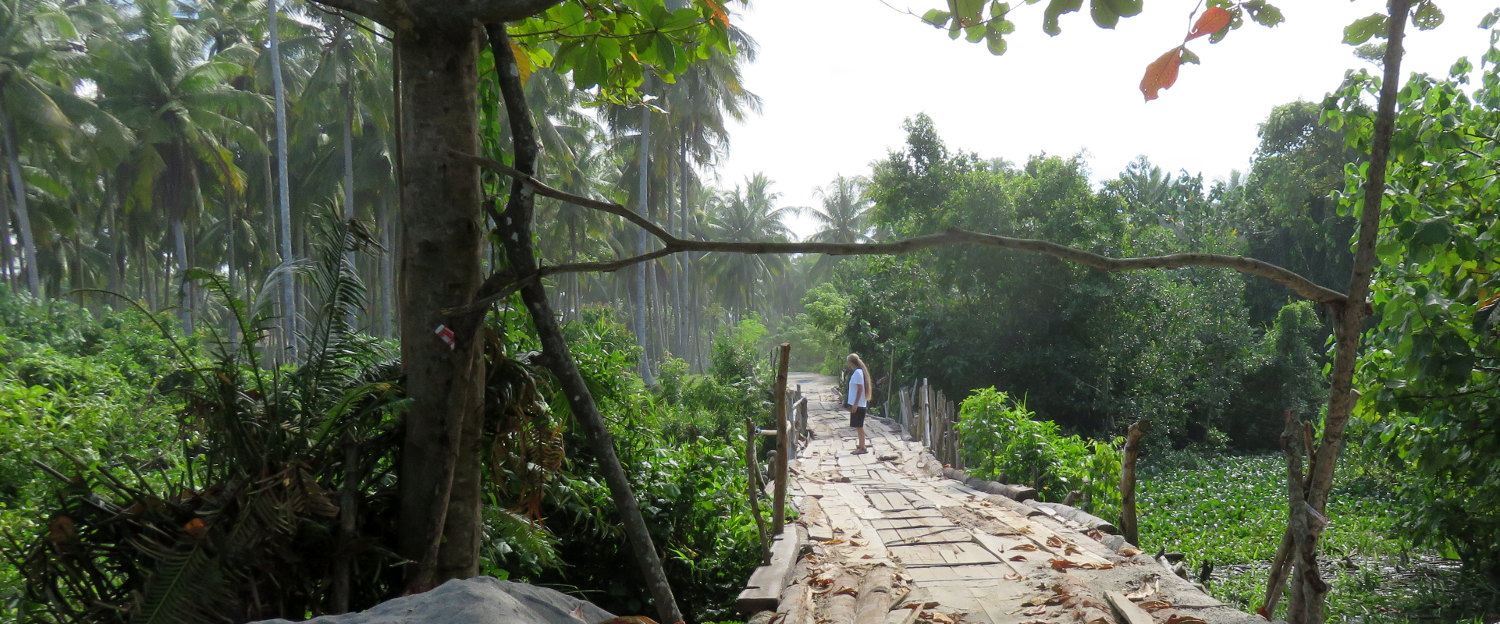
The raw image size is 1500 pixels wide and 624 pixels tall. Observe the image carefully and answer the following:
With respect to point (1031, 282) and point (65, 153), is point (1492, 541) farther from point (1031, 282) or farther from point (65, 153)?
point (65, 153)

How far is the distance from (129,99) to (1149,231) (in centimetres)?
2773

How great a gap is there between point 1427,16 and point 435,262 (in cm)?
324

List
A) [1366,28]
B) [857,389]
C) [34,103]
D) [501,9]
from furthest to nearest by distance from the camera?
[34,103] < [857,389] < [501,9] < [1366,28]

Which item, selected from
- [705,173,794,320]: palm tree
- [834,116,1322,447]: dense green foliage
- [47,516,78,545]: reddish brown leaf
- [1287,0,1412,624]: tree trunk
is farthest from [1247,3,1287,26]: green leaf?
[705,173,794,320]: palm tree

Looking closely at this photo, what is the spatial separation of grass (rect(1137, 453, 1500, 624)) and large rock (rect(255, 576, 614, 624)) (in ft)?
25.0

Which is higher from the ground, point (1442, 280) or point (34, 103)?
point (34, 103)

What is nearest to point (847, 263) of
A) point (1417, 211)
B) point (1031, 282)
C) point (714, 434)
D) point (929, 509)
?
point (1031, 282)

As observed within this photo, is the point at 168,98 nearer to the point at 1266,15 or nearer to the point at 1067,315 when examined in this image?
the point at 1067,315

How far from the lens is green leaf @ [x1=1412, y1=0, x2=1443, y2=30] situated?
2.80 metres

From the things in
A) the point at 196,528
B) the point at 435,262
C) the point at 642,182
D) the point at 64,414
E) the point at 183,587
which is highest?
the point at 642,182

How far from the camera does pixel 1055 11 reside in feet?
8.19

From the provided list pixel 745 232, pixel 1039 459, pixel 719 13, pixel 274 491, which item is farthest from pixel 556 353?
pixel 745 232

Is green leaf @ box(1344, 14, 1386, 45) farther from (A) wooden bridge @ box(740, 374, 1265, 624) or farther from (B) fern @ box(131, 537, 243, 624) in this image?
(B) fern @ box(131, 537, 243, 624)

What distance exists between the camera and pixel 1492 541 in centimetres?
764
